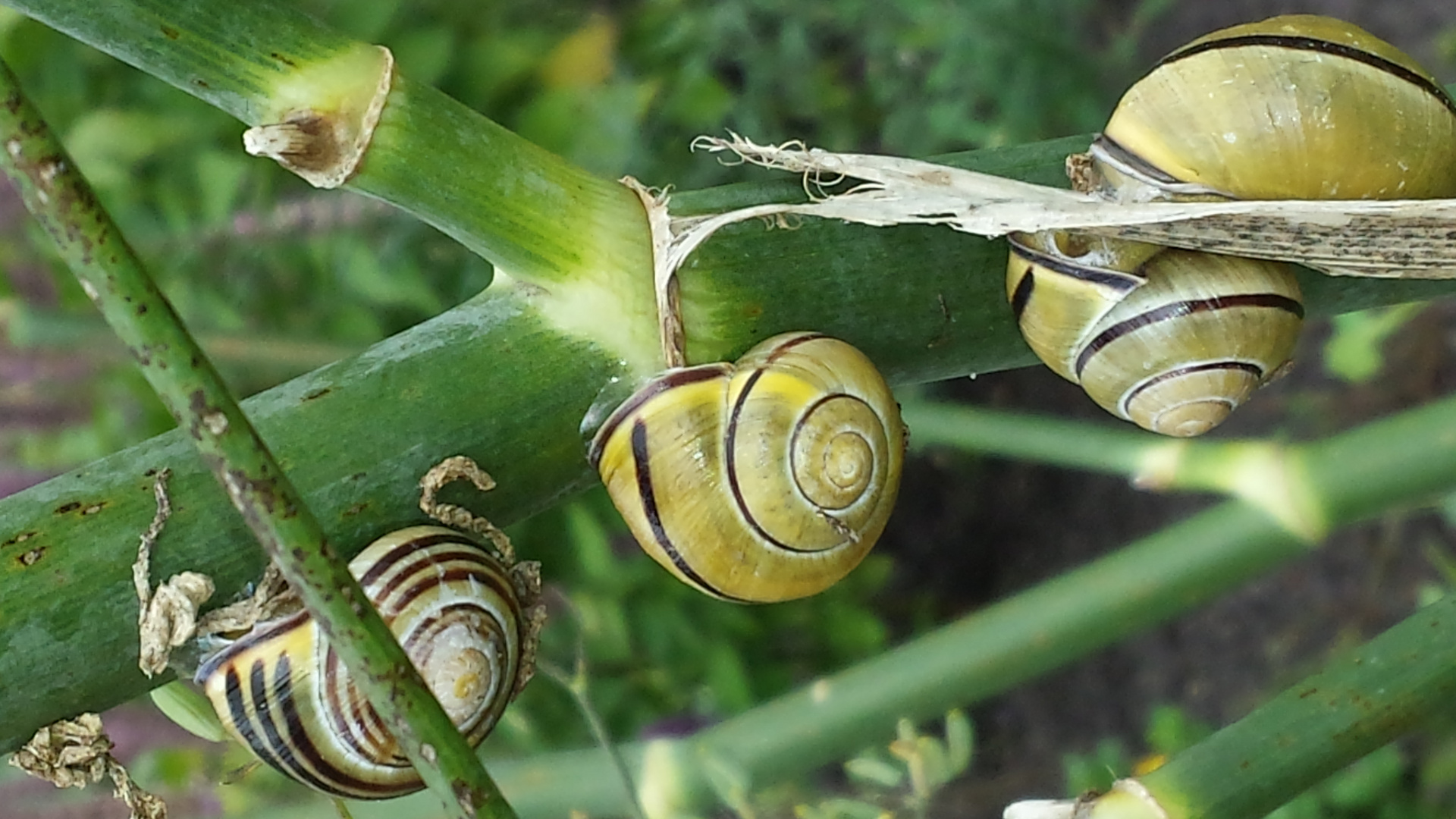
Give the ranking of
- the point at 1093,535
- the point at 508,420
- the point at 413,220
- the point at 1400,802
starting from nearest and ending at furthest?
the point at 508,420
the point at 413,220
the point at 1400,802
the point at 1093,535

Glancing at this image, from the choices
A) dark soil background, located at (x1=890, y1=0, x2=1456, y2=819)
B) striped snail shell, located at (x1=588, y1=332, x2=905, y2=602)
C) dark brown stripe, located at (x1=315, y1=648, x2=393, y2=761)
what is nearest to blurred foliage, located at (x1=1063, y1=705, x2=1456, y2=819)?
dark soil background, located at (x1=890, y1=0, x2=1456, y2=819)

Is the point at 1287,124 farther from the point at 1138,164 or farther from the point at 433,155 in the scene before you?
the point at 433,155

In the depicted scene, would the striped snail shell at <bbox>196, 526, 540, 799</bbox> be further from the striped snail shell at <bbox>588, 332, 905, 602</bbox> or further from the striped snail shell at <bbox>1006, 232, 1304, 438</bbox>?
the striped snail shell at <bbox>1006, 232, 1304, 438</bbox>

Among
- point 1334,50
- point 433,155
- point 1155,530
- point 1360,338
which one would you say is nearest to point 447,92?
point 433,155

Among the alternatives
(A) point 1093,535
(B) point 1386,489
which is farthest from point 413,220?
(A) point 1093,535

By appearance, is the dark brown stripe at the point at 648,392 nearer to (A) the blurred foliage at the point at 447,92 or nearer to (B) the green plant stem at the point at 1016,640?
(B) the green plant stem at the point at 1016,640

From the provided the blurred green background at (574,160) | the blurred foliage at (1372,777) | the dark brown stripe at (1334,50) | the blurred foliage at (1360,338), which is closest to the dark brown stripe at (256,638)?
the dark brown stripe at (1334,50)

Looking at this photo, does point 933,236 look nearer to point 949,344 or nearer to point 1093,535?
point 949,344
